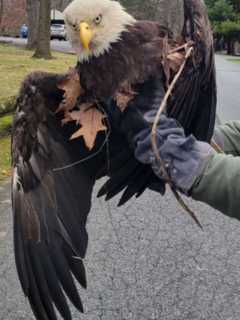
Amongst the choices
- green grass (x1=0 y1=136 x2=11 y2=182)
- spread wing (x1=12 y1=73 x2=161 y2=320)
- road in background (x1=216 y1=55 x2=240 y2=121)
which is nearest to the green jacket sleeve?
spread wing (x1=12 y1=73 x2=161 y2=320)

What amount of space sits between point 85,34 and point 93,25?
13 centimetres

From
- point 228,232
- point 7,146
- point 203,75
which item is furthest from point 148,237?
point 7,146

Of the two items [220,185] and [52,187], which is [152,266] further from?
[220,185]

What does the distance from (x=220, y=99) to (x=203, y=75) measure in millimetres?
10076

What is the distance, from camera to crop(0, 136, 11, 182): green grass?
6.63 metres

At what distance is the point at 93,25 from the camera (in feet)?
9.95

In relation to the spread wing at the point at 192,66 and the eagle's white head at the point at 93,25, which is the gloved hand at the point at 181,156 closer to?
the spread wing at the point at 192,66

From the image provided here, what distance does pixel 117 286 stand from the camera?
4000 mm

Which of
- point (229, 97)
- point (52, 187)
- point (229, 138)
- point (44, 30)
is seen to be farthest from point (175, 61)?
point (44, 30)

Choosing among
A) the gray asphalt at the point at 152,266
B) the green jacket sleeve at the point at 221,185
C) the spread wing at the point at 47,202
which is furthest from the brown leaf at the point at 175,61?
the gray asphalt at the point at 152,266

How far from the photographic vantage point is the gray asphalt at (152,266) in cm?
376

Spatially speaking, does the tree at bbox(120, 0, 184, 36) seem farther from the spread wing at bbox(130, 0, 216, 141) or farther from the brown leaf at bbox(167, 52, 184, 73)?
the brown leaf at bbox(167, 52, 184, 73)

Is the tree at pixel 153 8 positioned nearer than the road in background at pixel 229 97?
Yes

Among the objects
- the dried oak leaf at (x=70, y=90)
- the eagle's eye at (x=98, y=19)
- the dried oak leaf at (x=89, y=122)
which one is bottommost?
the dried oak leaf at (x=89, y=122)
